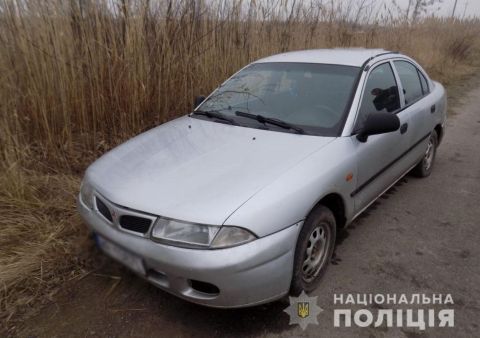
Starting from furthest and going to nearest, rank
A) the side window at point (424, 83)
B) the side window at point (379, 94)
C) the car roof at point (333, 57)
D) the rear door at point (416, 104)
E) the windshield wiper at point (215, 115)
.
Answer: the side window at point (424, 83) → the rear door at point (416, 104) → the car roof at point (333, 57) → the windshield wiper at point (215, 115) → the side window at point (379, 94)

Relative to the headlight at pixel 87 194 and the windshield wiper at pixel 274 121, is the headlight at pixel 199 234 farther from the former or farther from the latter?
the windshield wiper at pixel 274 121

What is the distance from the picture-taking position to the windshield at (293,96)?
8.86ft

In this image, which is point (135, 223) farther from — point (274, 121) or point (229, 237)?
point (274, 121)

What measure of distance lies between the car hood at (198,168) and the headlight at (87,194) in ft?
0.19

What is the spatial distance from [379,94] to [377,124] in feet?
2.10

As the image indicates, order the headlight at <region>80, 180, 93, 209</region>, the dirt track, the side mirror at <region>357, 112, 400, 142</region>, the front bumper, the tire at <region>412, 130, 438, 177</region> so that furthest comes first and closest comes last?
the tire at <region>412, 130, 438, 177</region>
the side mirror at <region>357, 112, 400, 142</region>
the headlight at <region>80, 180, 93, 209</region>
the dirt track
the front bumper

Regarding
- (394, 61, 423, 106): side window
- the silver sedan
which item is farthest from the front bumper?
(394, 61, 423, 106): side window

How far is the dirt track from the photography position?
6.86 feet

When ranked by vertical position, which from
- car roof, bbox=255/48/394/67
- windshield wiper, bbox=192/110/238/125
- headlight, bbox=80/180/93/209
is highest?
car roof, bbox=255/48/394/67

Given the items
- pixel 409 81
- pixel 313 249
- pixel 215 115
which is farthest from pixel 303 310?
pixel 409 81

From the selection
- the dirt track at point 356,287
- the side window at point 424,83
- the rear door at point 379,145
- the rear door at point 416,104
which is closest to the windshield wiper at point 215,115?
the rear door at point 379,145

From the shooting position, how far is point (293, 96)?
2.92 metres

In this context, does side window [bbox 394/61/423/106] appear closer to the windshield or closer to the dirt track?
the windshield

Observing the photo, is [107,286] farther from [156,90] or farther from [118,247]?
[156,90]
